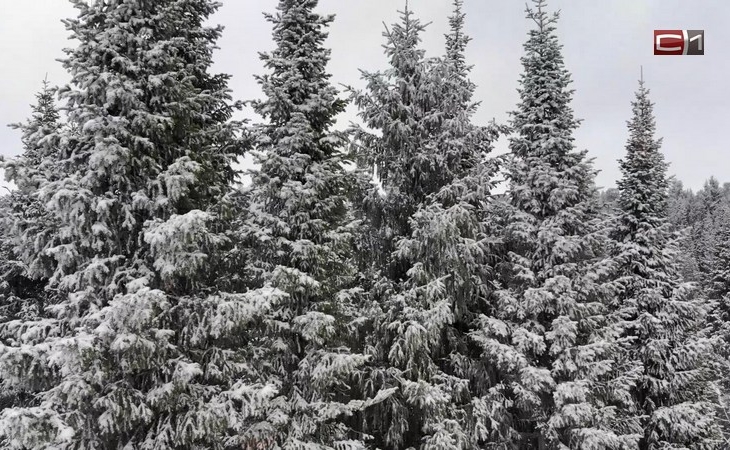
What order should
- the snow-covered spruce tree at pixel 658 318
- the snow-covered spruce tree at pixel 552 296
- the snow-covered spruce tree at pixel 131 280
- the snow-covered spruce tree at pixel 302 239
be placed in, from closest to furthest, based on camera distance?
the snow-covered spruce tree at pixel 131 280, the snow-covered spruce tree at pixel 302 239, the snow-covered spruce tree at pixel 552 296, the snow-covered spruce tree at pixel 658 318

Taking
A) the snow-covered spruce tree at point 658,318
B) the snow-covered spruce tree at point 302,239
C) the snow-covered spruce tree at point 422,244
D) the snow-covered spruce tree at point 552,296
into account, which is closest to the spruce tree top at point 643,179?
the snow-covered spruce tree at point 658,318

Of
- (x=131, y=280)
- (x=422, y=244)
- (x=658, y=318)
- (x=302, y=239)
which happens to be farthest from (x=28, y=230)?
(x=658, y=318)

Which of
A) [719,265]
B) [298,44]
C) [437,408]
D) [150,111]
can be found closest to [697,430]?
[437,408]

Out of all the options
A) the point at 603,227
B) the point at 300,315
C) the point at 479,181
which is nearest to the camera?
the point at 300,315

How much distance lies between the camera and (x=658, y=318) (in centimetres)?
1927

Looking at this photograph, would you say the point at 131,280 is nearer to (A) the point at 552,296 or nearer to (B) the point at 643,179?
(A) the point at 552,296

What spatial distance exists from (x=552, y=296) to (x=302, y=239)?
7.88 metres

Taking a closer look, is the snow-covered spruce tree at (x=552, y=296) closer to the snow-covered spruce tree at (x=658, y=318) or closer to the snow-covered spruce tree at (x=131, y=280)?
the snow-covered spruce tree at (x=658, y=318)

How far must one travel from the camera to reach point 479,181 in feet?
49.9

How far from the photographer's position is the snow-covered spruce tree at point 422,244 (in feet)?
45.3

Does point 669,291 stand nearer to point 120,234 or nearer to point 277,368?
point 277,368

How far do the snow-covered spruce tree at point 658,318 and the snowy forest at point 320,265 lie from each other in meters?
0.10

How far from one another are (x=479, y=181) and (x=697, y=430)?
39.2ft

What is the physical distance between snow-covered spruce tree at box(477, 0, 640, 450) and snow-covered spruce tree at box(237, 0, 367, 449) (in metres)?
5.29
